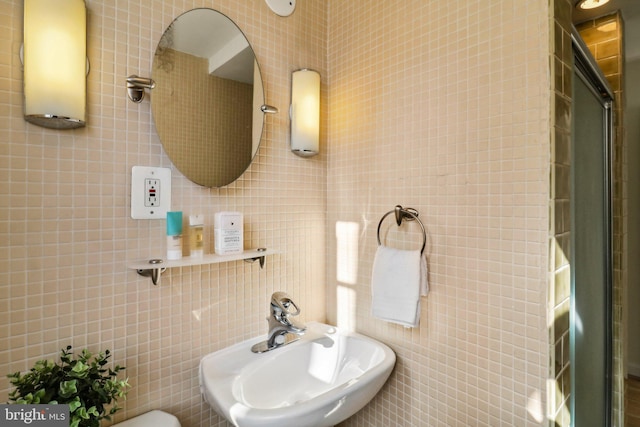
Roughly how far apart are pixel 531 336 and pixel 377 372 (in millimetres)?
479

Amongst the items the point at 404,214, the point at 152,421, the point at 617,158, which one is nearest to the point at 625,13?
the point at 617,158

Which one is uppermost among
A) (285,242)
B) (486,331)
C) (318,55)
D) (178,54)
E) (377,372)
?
(318,55)

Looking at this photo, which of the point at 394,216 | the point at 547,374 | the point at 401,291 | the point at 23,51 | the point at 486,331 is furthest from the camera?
the point at 394,216

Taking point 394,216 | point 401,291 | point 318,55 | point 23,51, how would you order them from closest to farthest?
point 23,51, point 401,291, point 394,216, point 318,55

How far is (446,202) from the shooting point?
1.18m

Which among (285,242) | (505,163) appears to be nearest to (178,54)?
(285,242)

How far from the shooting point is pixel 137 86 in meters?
1.02

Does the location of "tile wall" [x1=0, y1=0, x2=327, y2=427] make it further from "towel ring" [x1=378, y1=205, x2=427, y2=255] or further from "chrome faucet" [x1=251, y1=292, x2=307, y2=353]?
"towel ring" [x1=378, y1=205, x2=427, y2=255]

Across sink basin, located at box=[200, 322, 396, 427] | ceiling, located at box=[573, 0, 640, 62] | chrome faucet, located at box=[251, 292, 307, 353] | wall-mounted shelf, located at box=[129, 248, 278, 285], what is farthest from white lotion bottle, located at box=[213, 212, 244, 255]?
ceiling, located at box=[573, 0, 640, 62]

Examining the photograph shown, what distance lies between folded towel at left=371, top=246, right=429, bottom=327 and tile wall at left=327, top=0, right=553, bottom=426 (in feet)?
0.22

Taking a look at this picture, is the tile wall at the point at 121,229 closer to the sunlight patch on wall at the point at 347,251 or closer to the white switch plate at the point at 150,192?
the white switch plate at the point at 150,192

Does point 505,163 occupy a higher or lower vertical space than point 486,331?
higher

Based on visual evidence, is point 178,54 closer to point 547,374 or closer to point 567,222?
point 567,222

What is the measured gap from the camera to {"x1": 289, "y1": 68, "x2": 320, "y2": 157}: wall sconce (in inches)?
56.4
